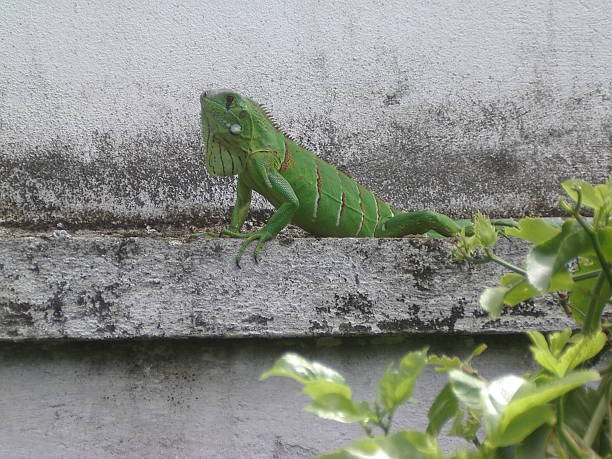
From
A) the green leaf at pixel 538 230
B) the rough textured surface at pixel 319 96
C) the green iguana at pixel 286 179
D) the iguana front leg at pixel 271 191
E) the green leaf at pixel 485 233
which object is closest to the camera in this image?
the green leaf at pixel 538 230

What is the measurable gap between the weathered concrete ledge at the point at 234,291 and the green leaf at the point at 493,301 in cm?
97

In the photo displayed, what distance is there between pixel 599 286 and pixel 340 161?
204cm

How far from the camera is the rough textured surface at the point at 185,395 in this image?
171cm

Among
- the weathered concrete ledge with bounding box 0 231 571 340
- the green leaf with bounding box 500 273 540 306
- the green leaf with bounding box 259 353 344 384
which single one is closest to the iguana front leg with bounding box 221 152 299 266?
the weathered concrete ledge with bounding box 0 231 571 340

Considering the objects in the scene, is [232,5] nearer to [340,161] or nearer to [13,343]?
[340,161]

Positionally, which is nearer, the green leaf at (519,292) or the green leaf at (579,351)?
the green leaf at (579,351)

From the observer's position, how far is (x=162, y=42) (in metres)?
2.79

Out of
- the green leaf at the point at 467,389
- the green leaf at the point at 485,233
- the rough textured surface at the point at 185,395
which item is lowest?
the rough textured surface at the point at 185,395

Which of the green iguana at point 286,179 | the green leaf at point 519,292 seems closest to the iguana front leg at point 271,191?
the green iguana at point 286,179

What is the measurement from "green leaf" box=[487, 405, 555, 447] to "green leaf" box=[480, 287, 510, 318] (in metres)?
0.14

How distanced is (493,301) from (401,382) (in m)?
0.16

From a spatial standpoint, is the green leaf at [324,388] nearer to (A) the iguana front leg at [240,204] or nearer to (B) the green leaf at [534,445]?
(B) the green leaf at [534,445]

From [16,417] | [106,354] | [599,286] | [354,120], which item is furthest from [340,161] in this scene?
[599,286]

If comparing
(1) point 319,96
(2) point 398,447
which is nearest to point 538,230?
(2) point 398,447
